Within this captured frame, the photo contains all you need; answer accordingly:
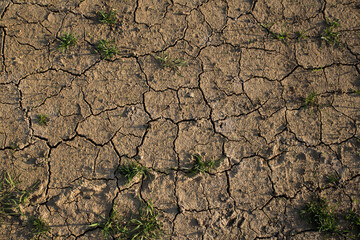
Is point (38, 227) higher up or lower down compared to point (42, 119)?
lower down

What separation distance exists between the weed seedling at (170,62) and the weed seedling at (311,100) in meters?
1.40

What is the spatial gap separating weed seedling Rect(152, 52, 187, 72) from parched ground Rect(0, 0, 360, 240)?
0.04 m

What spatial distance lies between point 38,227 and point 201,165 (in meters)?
1.78

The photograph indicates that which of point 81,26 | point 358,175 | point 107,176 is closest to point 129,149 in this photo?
point 107,176

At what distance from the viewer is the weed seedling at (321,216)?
2840 millimetres

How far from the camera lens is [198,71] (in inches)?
125

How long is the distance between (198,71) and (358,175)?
79.4 inches

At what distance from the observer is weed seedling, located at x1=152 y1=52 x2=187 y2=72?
10.4ft

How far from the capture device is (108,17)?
3.24 metres

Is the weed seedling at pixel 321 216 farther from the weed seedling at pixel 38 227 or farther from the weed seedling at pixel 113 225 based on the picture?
the weed seedling at pixel 38 227

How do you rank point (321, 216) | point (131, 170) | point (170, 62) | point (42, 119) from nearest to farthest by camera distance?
1. point (321, 216)
2. point (131, 170)
3. point (42, 119)
4. point (170, 62)

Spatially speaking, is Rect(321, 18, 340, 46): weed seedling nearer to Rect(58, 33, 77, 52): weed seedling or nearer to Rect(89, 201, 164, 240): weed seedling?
Rect(89, 201, 164, 240): weed seedling

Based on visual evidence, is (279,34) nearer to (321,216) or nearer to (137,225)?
(321,216)

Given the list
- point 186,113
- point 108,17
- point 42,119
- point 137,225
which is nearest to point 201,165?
point 186,113
